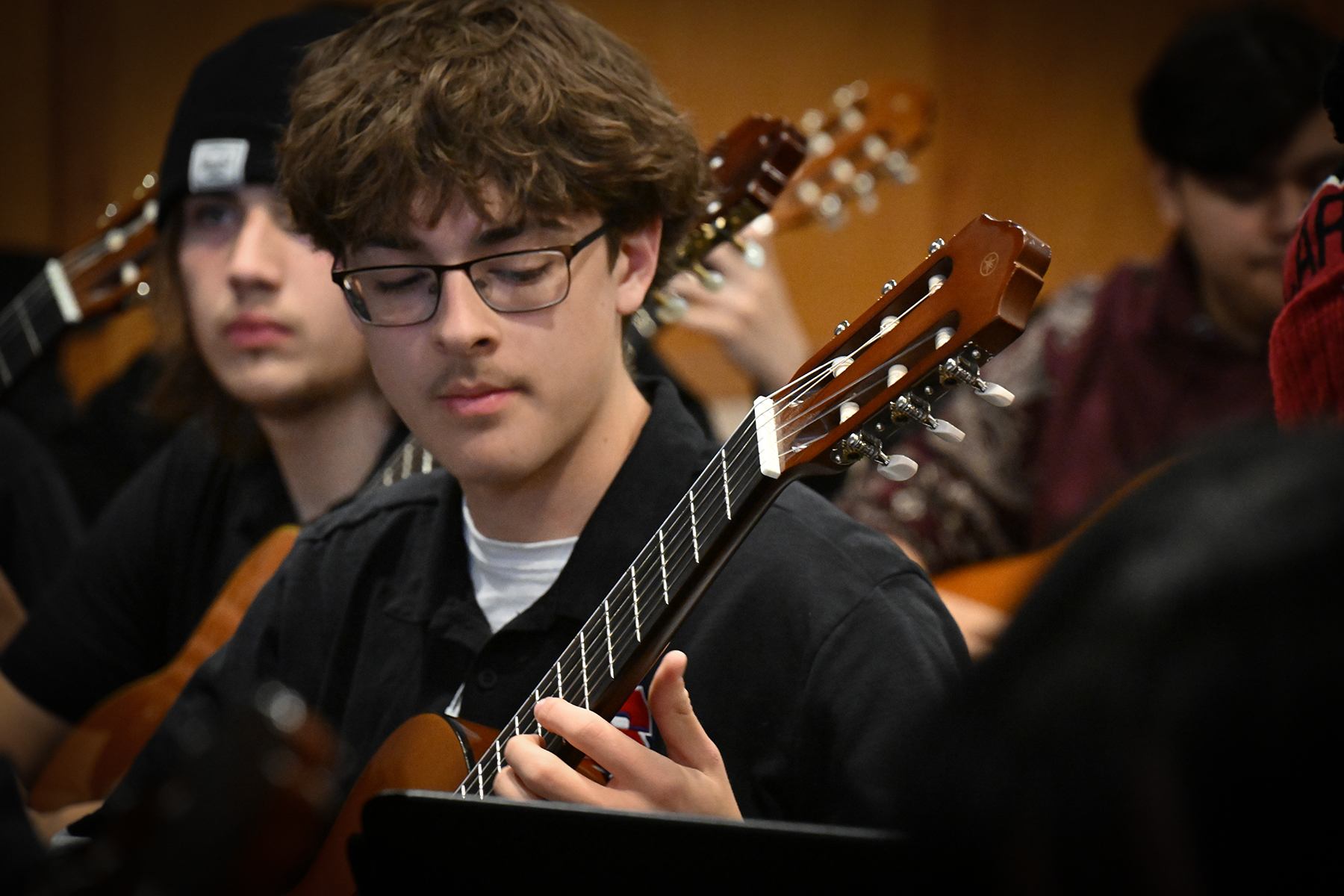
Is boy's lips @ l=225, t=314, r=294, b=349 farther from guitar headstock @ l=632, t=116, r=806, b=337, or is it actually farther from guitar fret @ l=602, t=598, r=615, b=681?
guitar fret @ l=602, t=598, r=615, b=681

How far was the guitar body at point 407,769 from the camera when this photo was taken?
113cm

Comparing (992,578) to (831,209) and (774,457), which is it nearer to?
(831,209)

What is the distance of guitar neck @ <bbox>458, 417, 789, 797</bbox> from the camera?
1021mm

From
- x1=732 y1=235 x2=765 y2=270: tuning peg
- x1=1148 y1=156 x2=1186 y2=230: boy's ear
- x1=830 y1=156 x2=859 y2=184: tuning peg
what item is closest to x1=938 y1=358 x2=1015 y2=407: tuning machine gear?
x1=732 y1=235 x2=765 y2=270: tuning peg

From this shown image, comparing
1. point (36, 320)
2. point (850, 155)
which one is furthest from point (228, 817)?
point (36, 320)

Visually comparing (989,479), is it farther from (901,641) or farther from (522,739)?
(522,739)

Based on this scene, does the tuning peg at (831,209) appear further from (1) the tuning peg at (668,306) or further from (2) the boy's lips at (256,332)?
(2) the boy's lips at (256,332)

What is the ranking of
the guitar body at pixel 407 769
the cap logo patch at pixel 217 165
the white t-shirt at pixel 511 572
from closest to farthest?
the guitar body at pixel 407 769 → the white t-shirt at pixel 511 572 → the cap logo patch at pixel 217 165

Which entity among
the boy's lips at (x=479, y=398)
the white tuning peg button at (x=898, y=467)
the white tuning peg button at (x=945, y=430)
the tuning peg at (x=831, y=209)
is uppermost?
the white tuning peg button at (x=945, y=430)

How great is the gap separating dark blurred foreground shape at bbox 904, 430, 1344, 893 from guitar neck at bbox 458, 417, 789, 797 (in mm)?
549

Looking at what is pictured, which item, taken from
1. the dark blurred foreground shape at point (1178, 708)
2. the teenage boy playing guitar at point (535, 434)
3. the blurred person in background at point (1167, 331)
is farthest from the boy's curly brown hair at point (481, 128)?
the blurred person in background at point (1167, 331)

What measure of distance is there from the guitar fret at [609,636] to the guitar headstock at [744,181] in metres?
0.43

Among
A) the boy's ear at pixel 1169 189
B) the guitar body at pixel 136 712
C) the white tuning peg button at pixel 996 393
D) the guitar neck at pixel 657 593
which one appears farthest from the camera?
the boy's ear at pixel 1169 189

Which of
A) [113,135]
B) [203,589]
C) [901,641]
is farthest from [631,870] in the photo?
[113,135]
